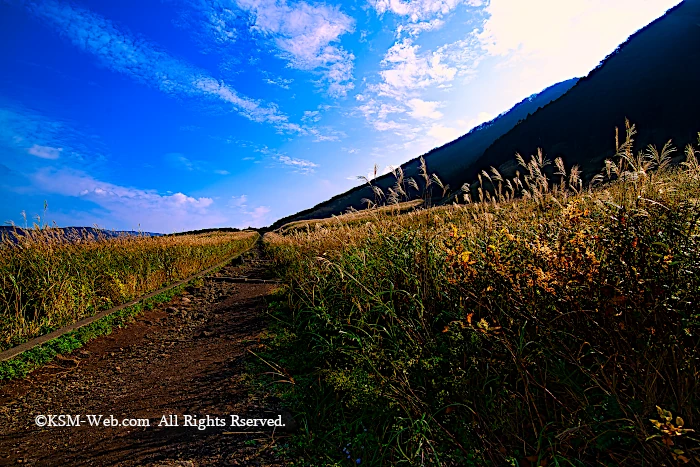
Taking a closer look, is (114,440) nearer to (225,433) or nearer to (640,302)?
(225,433)

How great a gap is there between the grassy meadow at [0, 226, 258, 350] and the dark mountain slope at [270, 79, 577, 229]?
42941mm

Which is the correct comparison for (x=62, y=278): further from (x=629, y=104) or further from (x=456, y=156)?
(x=456, y=156)

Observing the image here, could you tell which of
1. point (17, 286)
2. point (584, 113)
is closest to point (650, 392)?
point (17, 286)

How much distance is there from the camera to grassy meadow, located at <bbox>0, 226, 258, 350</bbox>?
5.28m

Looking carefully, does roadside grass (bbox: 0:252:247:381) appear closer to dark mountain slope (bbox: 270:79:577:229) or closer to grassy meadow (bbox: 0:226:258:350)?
grassy meadow (bbox: 0:226:258:350)

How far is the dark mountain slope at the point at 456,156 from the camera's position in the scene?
57.8 m

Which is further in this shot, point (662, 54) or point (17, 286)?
point (662, 54)

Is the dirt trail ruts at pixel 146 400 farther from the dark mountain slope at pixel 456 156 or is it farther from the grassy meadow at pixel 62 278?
the dark mountain slope at pixel 456 156

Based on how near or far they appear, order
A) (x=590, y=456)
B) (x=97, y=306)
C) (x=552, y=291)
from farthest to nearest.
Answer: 1. (x=97, y=306)
2. (x=552, y=291)
3. (x=590, y=456)

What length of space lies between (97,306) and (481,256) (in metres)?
7.72

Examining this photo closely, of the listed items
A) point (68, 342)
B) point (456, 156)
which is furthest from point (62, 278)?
point (456, 156)

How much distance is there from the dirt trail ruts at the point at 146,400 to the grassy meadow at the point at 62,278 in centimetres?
106

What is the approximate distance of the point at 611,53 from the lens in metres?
56.2

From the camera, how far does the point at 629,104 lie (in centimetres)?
4197
